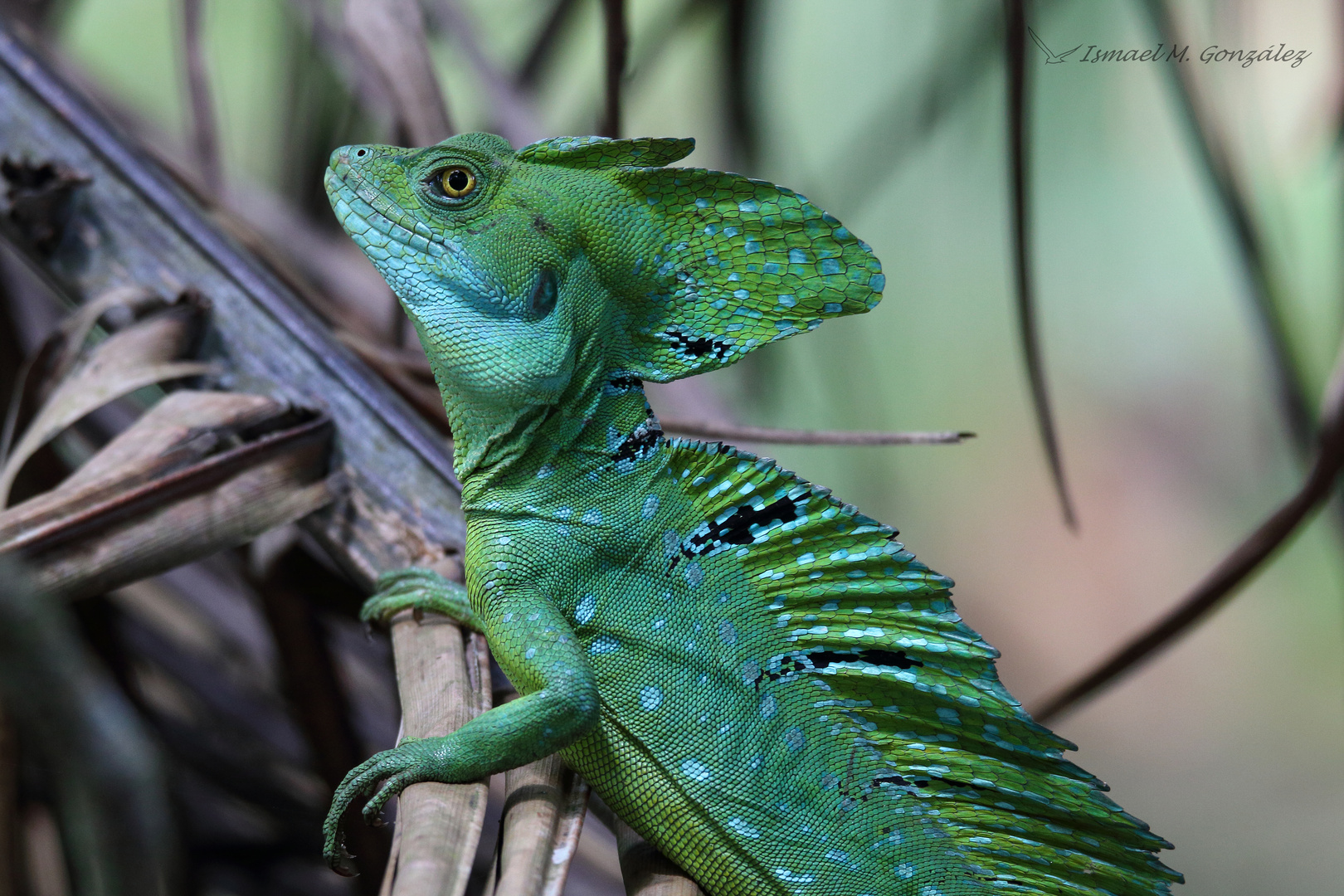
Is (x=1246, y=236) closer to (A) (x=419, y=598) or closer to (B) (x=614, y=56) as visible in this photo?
(B) (x=614, y=56)

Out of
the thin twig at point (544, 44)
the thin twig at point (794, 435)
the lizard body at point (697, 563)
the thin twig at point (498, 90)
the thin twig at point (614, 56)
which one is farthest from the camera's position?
the thin twig at point (544, 44)

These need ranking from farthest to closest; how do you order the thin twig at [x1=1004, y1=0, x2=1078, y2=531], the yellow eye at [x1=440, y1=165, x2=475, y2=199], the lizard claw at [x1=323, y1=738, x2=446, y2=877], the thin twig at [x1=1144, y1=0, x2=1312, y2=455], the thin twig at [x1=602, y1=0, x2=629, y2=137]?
the thin twig at [x1=1144, y1=0, x2=1312, y2=455] < the thin twig at [x1=602, y1=0, x2=629, y2=137] < the thin twig at [x1=1004, y1=0, x2=1078, y2=531] < the yellow eye at [x1=440, y1=165, x2=475, y2=199] < the lizard claw at [x1=323, y1=738, x2=446, y2=877]

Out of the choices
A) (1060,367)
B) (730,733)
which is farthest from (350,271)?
(1060,367)

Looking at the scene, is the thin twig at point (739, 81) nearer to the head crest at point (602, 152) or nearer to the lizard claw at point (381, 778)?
the head crest at point (602, 152)

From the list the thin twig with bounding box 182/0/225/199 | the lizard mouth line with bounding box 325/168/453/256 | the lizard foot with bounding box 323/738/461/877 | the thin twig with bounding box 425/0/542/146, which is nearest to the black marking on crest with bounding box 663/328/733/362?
the lizard mouth line with bounding box 325/168/453/256

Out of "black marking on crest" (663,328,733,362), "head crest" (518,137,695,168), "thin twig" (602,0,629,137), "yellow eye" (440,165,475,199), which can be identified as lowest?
"black marking on crest" (663,328,733,362)

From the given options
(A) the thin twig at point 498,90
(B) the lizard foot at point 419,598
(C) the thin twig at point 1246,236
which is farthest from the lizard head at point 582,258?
(C) the thin twig at point 1246,236

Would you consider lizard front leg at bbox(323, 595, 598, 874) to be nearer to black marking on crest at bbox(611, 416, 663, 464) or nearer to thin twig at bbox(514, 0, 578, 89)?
black marking on crest at bbox(611, 416, 663, 464)
